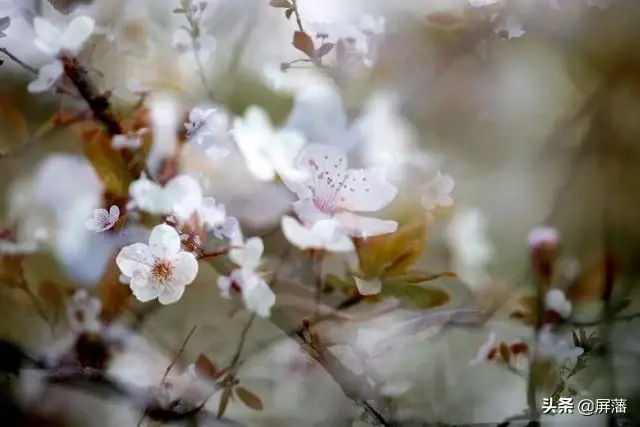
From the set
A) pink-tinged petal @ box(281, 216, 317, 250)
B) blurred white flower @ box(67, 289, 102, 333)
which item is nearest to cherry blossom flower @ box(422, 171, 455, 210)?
pink-tinged petal @ box(281, 216, 317, 250)

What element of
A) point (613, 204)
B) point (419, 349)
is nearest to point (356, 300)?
point (419, 349)

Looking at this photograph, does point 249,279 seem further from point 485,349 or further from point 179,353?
point 485,349

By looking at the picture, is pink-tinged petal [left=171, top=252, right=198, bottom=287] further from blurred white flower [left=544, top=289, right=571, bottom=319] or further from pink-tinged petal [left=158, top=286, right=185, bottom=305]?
blurred white flower [left=544, top=289, right=571, bottom=319]

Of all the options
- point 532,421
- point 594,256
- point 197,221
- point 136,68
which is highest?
point 136,68

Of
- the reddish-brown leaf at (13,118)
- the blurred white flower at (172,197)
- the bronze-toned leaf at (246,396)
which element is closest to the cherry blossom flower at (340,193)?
the blurred white flower at (172,197)

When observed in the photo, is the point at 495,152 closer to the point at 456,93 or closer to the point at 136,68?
the point at 456,93

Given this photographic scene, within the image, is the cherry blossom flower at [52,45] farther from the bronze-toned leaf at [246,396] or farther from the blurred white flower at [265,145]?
the bronze-toned leaf at [246,396]

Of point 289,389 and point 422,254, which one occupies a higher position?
point 422,254
